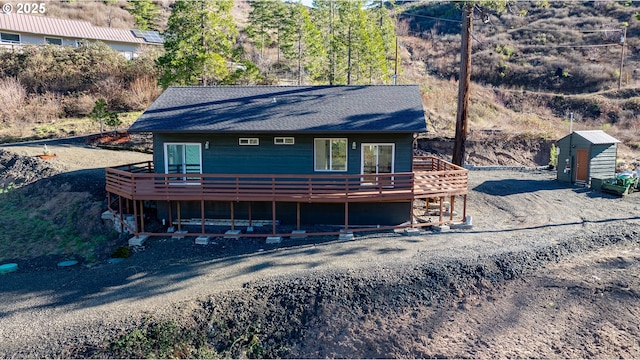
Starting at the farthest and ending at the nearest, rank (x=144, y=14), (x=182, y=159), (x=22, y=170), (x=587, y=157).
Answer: (x=144, y=14)
(x=587, y=157)
(x=22, y=170)
(x=182, y=159)

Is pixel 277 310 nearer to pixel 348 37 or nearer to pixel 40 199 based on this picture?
pixel 40 199

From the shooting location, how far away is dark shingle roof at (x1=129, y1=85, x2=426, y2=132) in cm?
1417

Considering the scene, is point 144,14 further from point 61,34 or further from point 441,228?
point 441,228

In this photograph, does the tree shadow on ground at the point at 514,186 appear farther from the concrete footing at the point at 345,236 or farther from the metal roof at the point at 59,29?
the metal roof at the point at 59,29

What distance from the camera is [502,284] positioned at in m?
10.7

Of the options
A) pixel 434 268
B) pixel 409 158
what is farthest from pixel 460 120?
pixel 434 268

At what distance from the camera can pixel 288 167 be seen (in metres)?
14.9

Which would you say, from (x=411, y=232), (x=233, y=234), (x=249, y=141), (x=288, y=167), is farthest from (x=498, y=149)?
(x=233, y=234)

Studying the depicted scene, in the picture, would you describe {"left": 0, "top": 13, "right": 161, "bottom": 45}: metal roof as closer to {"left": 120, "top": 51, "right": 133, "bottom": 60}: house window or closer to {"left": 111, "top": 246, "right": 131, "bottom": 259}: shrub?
{"left": 120, "top": 51, "right": 133, "bottom": 60}: house window

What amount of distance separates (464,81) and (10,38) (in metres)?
35.8

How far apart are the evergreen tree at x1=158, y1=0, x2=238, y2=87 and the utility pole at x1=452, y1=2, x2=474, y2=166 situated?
11.2 metres

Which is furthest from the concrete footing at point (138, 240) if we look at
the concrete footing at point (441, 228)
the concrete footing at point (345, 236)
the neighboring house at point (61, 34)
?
the neighboring house at point (61, 34)

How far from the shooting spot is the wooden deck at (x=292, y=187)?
1387cm

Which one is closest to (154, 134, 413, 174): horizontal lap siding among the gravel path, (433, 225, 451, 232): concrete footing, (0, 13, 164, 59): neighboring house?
(433, 225, 451, 232): concrete footing
